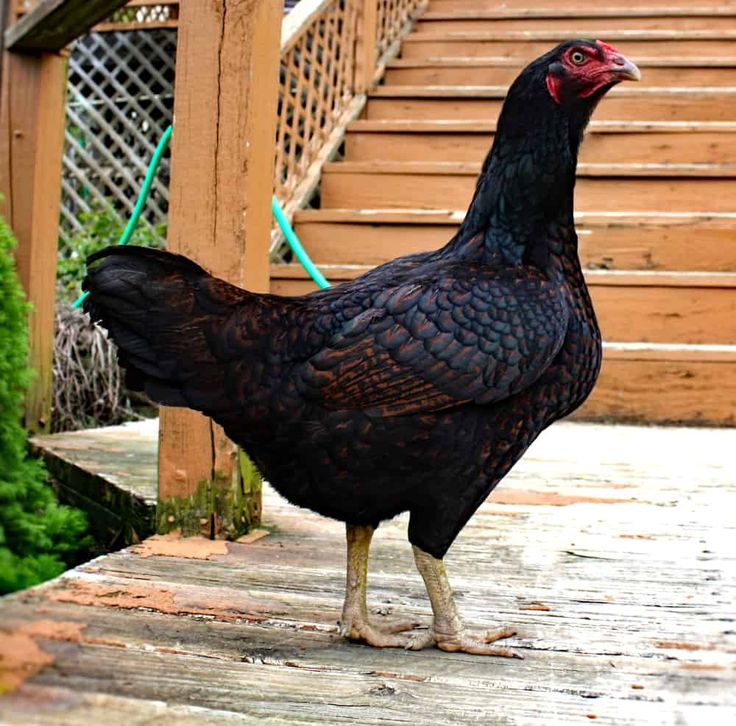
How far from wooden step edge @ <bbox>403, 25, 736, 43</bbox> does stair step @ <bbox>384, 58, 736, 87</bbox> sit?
390 mm

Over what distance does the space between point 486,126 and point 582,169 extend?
0.83 m

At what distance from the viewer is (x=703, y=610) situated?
212 centimetres

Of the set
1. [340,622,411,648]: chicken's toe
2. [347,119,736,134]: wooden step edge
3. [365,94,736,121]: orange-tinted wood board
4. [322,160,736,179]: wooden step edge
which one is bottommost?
[340,622,411,648]: chicken's toe

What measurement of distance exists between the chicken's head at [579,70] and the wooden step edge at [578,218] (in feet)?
11.3

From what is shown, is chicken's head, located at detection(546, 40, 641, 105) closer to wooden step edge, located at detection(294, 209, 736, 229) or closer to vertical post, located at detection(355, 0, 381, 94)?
wooden step edge, located at detection(294, 209, 736, 229)

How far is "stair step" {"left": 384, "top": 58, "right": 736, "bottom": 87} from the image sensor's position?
6.80 meters

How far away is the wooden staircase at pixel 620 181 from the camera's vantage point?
4945mm

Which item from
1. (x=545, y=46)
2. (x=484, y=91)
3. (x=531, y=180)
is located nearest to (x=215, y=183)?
(x=531, y=180)

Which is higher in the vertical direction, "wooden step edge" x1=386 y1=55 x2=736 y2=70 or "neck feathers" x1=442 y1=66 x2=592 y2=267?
A: "wooden step edge" x1=386 y1=55 x2=736 y2=70

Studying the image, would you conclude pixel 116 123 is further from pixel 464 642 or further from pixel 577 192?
pixel 464 642

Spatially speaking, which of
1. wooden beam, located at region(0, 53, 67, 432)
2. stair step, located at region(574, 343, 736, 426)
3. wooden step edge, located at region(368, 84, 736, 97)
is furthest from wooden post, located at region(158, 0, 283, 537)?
wooden step edge, located at region(368, 84, 736, 97)

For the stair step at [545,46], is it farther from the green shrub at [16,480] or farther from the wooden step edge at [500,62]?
the green shrub at [16,480]

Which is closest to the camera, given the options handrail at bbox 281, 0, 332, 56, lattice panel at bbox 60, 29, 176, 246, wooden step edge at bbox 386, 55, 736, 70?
handrail at bbox 281, 0, 332, 56

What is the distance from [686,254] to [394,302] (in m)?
3.93
